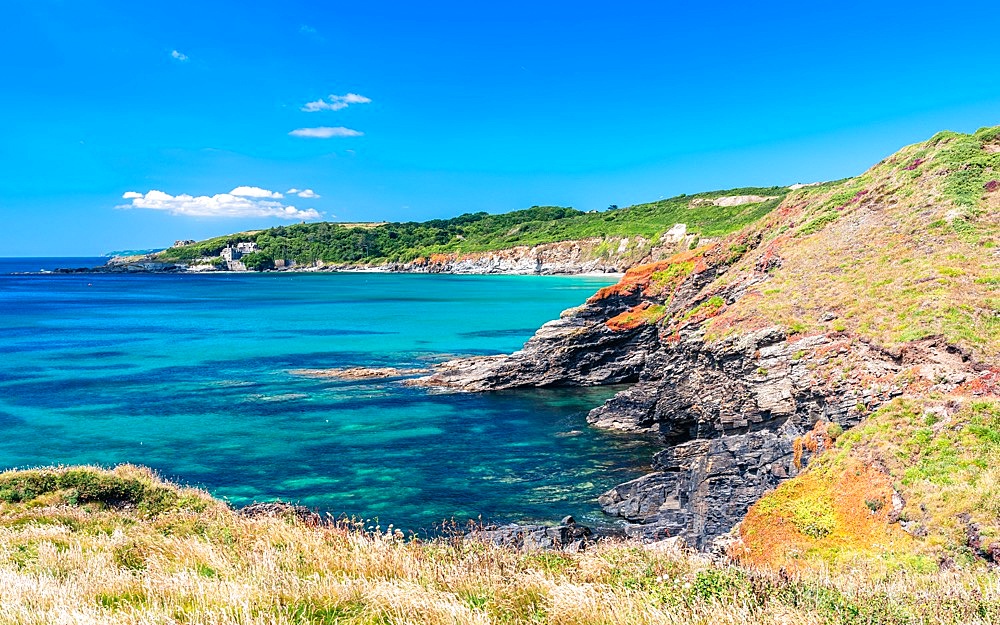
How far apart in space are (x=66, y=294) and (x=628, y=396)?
142 m

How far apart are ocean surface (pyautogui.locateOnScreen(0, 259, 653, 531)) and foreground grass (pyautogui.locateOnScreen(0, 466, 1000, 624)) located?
8955 millimetres

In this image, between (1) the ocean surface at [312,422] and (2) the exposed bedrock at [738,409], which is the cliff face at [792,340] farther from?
(1) the ocean surface at [312,422]

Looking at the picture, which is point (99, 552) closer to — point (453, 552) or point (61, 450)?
point (453, 552)

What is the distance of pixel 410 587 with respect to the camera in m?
7.63

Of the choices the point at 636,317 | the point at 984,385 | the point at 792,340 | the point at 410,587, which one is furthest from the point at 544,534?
the point at 636,317

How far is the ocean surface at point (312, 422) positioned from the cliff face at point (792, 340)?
2674mm

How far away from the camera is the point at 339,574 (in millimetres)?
8539

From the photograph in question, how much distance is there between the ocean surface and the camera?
87.0ft

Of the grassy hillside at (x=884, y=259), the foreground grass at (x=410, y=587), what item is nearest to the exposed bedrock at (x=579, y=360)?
the grassy hillside at (x=884, y=259)

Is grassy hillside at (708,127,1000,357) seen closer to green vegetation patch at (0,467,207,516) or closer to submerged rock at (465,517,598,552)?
submerged rock at (465,517,598,552)

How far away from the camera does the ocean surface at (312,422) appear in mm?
26531

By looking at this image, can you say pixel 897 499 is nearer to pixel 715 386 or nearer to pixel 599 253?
pixel 715 386

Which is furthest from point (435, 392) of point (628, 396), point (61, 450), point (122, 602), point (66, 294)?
point (66, 294)

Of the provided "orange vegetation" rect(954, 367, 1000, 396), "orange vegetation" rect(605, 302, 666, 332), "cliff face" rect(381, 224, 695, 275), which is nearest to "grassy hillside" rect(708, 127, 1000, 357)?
"orange vegetation" rect(954, 367, 1000, 396)
